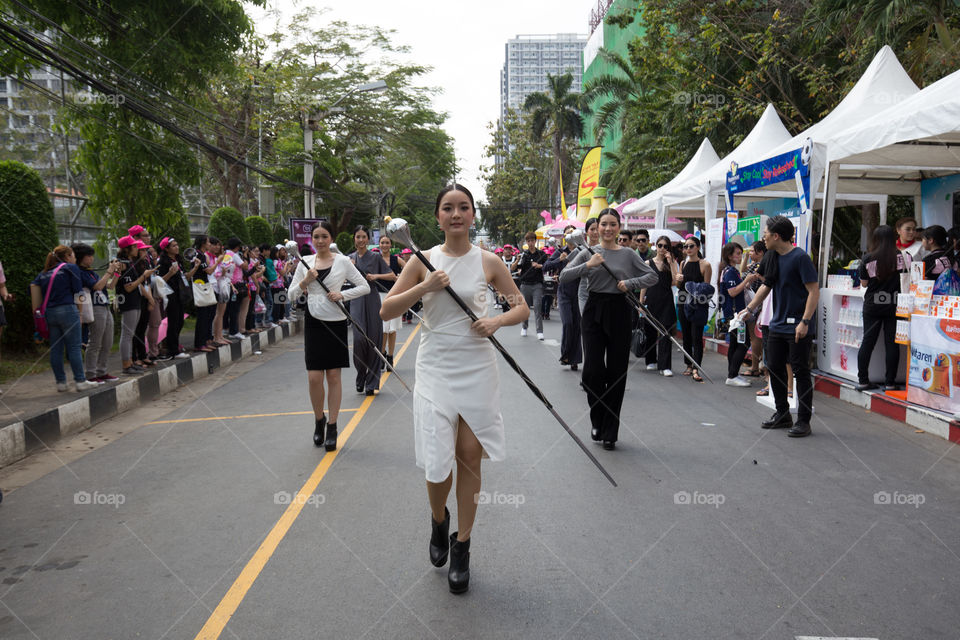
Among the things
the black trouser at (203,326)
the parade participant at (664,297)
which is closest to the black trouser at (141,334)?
the black trouser at (203,326)


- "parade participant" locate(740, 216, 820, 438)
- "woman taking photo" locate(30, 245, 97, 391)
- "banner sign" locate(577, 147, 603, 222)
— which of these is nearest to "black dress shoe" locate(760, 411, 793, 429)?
"parade participant" locate(740, 216, 820, 438)

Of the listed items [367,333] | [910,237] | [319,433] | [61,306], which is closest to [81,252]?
[61,306]

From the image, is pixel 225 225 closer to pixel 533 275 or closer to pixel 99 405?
pixel 533 275

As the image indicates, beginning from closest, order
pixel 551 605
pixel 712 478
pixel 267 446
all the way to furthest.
Answer: 1. pixel 551 605
2. pixel 712 478
3. pixel 267 446

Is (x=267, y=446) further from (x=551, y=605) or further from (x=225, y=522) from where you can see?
(x=551, y=605)

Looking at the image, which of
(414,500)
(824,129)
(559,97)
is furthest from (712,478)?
(559,97)

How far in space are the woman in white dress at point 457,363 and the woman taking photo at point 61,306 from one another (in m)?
6.02

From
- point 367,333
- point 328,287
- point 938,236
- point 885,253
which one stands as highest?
point 938,236

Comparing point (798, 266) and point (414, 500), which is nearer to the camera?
point (414, 500)

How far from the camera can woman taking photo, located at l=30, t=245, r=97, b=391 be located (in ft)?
25.7

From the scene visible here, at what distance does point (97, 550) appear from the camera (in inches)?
156

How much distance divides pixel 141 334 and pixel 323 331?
5.33 metres

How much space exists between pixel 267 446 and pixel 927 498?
4943 millimetres

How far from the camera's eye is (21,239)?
34.6ft
